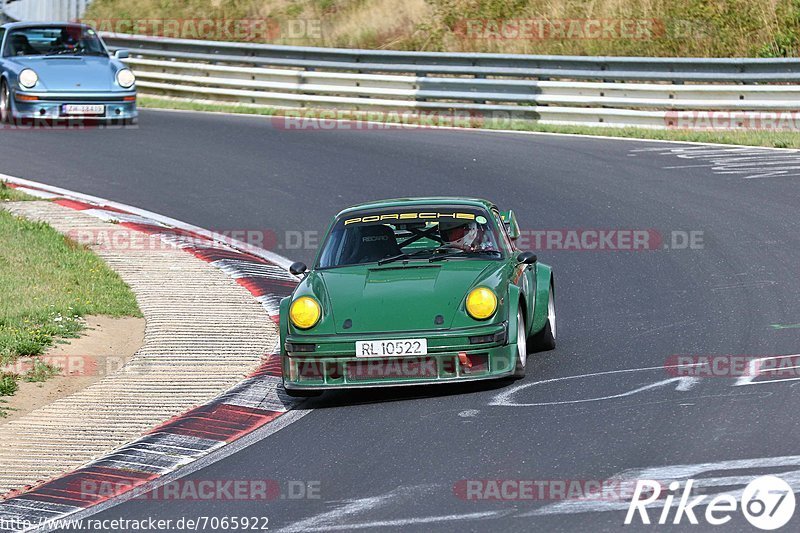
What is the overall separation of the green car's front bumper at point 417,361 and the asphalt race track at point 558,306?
6.7 inches

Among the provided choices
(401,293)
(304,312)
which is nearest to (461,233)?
(401,293)

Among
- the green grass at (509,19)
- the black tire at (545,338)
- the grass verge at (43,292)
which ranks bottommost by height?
the black tire at (545,338)

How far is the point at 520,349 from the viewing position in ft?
28.0

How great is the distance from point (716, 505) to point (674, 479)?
0.42 meters

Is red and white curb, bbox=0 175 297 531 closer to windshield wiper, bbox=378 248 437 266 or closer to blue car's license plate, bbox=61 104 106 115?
windshield wiper, bbox=378 248 437 266

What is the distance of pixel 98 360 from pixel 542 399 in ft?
11.3

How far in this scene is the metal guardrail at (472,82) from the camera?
1938 centimetres

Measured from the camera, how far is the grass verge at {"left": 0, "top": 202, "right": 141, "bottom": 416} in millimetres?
9492

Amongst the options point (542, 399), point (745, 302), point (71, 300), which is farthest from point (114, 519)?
point (745, 302)

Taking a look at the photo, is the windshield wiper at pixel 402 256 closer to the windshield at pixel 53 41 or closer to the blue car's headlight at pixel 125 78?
the blue car's headlight at pixel 125 78

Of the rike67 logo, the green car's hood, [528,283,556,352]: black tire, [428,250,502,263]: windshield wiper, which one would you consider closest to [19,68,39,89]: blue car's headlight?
the green car's hood

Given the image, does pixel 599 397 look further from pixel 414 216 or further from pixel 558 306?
pixel 558 306

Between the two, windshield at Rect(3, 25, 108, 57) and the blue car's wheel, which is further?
windshield at Rect(3, 25, 108, 57)

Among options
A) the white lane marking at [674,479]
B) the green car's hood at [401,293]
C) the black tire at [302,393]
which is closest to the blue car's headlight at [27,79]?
the green car's hood at [401,293]
